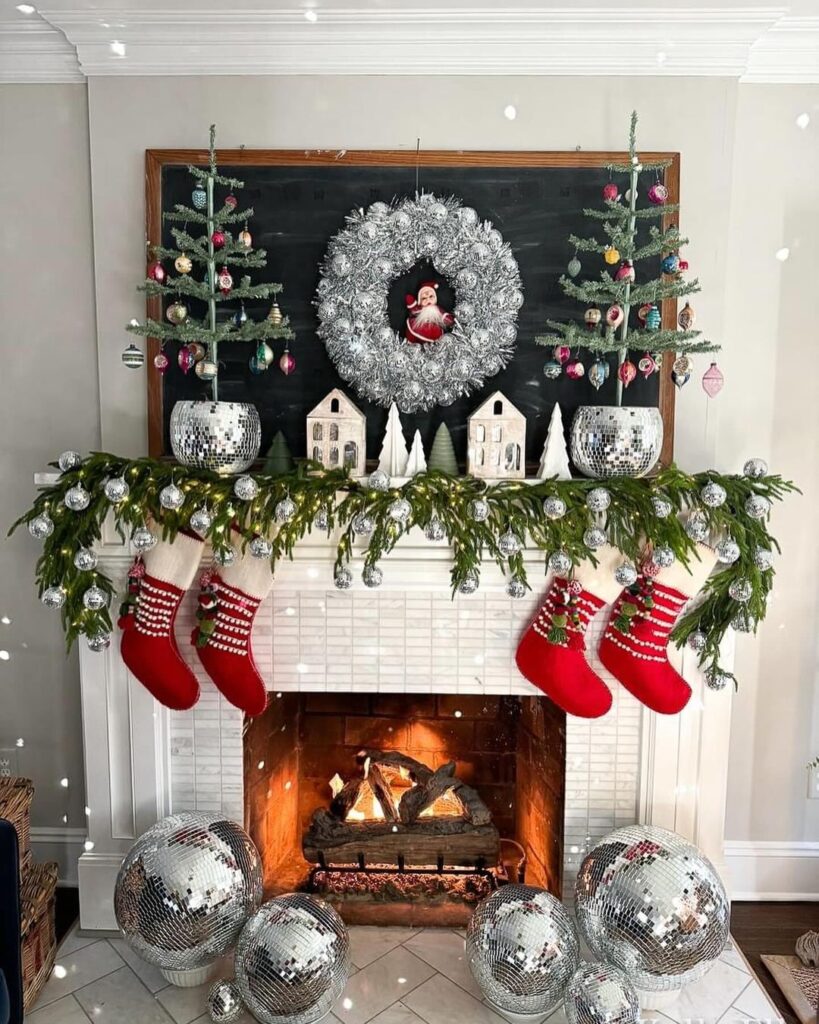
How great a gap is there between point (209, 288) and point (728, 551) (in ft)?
4.84

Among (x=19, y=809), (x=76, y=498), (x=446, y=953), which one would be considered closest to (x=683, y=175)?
(x=76, y=498)

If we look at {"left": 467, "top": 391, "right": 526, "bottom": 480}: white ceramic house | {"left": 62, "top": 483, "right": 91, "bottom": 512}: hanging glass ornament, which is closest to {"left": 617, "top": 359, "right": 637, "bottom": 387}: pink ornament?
{"left": 467, "top": 391, "right": 526, "bottom": 480}: white ceramic house

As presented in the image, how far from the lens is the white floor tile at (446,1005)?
6.23 feet

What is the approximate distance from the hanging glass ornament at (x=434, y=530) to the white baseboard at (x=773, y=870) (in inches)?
56.4

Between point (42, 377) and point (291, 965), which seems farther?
point (42, 377)

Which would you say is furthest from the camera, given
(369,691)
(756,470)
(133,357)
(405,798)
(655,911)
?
(405,798)

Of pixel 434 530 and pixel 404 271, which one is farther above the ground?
pixel 404 271

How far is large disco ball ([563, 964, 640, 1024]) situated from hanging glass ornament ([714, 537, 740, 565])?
1021 mm

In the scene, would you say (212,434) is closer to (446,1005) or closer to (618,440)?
(618,440)

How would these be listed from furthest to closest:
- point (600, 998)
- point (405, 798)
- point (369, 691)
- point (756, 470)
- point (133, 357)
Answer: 1. point (405, 798)
2. point (369, 691)
3. point (133, 357)
4. point (756, 470)
5. point (600, 998)

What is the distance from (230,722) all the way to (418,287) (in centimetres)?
134

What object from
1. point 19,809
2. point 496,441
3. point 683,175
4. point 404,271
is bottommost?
point 19,809


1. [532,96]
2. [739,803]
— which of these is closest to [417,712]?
[739,803]

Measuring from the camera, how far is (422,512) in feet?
6.36
